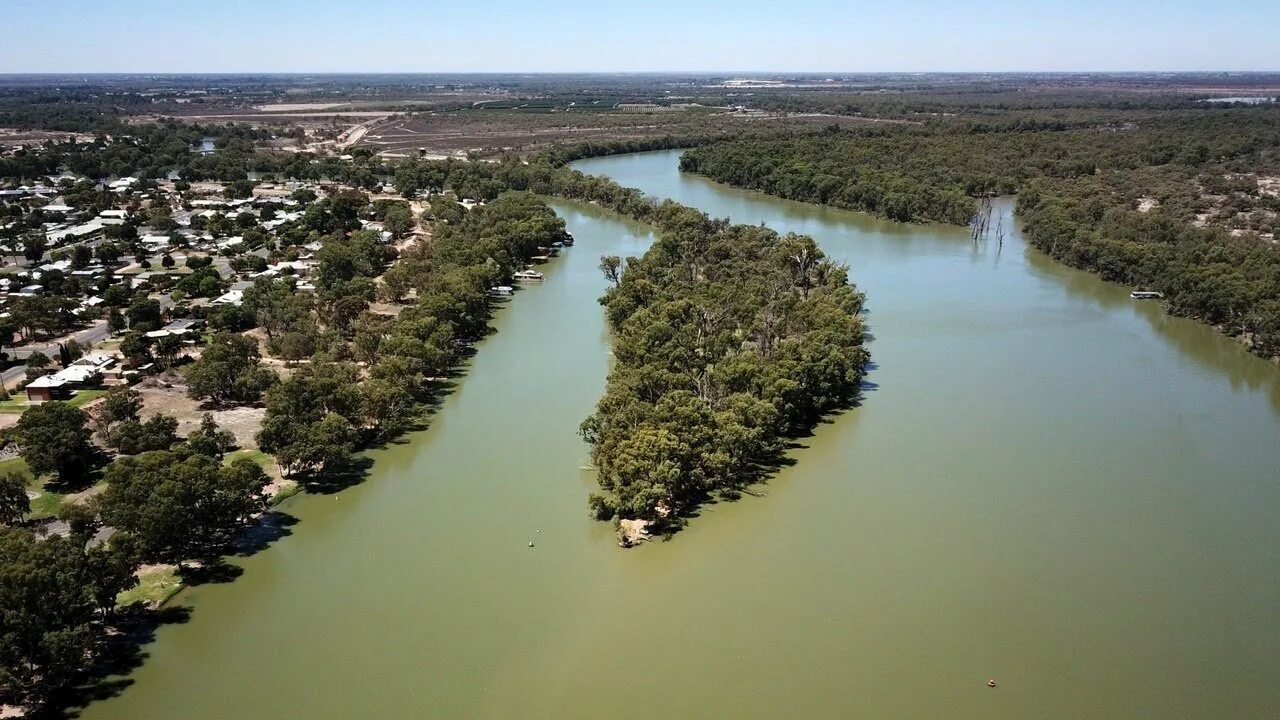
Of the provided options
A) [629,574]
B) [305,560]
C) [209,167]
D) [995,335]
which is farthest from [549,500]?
[209,167]

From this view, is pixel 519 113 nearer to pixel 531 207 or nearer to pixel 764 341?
pixel 531 207

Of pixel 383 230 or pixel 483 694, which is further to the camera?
pixel 383 230

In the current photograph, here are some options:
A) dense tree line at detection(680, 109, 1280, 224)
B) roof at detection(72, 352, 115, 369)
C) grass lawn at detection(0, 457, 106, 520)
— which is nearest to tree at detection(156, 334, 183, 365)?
roof at detection(72, 352, 115, 369)

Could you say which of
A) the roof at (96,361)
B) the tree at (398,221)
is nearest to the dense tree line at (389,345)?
the tree at (398,221)

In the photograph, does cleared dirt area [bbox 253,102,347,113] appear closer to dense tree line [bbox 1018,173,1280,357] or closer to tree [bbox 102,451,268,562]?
dense tree line [bbox 1018,173,1280,357]

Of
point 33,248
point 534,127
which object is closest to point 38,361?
point 33,248
